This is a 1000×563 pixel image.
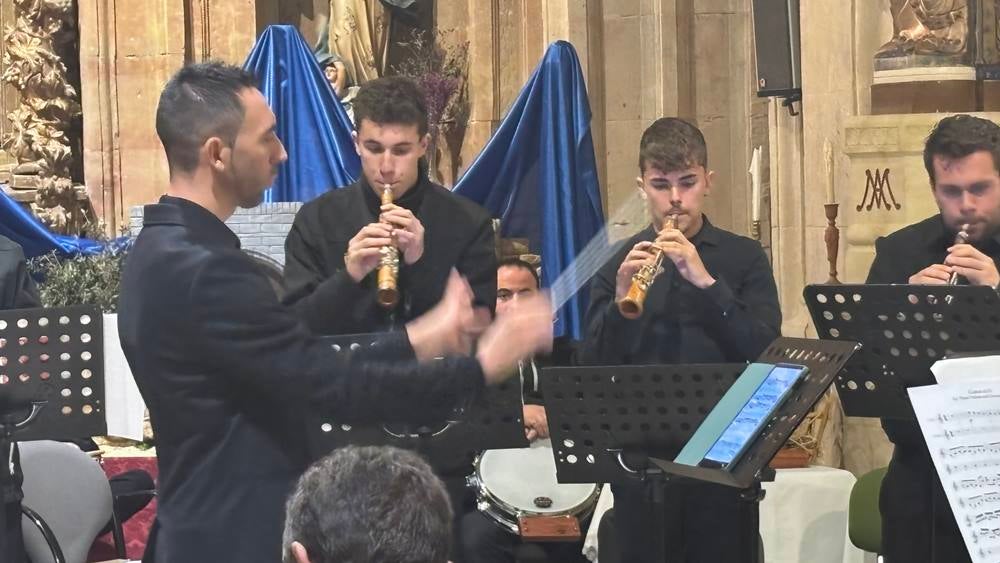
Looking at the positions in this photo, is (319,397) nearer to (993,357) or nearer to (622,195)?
(993,357)

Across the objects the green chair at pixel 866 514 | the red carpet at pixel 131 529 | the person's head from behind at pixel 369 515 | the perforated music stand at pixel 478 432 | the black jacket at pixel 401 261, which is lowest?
the red carpet at pixel 131 529

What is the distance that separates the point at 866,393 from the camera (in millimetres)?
4047

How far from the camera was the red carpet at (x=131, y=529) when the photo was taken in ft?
20.6

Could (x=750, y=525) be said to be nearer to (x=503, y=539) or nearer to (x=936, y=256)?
(x=936, y=256)

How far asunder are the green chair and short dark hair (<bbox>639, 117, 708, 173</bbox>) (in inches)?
50.9

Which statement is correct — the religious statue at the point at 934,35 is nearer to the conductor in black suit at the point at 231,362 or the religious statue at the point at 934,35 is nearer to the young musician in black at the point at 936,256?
the young musician in black at the point at 936,256

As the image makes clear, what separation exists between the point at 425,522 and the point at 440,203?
7.58 ft

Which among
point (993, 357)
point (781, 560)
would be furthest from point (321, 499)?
point (781, 560)

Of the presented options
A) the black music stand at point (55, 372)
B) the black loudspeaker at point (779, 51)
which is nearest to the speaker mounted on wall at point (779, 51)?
the black loudspeaker at point (779, 51)

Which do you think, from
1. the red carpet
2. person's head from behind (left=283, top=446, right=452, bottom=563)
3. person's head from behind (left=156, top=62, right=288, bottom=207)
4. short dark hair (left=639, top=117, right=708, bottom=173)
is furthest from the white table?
person's head from behind (left=283, top=446, right=452, bottom=563)

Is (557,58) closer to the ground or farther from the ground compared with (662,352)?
farther from the ground

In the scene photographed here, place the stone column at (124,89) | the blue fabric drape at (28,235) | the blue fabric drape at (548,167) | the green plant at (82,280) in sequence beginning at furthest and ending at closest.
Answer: the stone column at (124,89)
the blue fabric drape at (28,235)
the green plant at (82,280)
the blue fabric drape at (548,167)

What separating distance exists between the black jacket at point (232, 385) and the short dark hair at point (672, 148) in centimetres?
186

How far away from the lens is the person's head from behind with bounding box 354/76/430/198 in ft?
14.1
